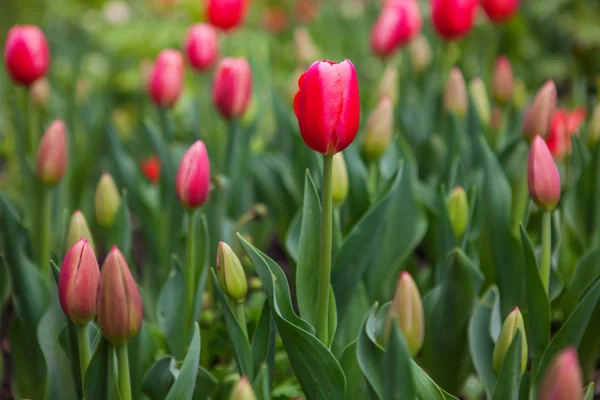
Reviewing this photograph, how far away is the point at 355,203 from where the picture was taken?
73.6 inches

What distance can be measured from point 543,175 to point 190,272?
0.73m

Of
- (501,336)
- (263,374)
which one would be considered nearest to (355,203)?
(501,336)

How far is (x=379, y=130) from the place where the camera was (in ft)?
6.03

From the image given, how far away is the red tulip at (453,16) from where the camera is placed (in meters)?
2.40

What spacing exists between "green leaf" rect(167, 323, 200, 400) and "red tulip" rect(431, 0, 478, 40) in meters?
1.56

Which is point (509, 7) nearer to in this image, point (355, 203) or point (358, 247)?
point (355, 203)

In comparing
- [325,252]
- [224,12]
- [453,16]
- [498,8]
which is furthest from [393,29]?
[325,252]

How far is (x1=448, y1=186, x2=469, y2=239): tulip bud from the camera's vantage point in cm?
169

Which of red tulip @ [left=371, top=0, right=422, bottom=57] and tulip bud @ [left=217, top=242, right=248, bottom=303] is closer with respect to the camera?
tulip bud @ [left=217, top=242, right=248, bottom=303]

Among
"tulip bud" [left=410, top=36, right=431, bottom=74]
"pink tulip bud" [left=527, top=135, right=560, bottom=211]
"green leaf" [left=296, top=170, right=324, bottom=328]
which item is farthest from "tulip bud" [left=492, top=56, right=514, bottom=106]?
"green leaf" [left=296, top=170, right=324, bottom=328]

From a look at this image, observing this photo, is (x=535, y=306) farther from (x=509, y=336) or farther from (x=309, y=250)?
(x=309, y=250)

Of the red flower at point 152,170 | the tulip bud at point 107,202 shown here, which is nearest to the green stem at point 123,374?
the tulip bud at point 107,202

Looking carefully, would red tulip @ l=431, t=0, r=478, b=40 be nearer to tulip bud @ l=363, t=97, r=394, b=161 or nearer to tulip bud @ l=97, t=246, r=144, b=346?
tulip bud @ l=363, t=97, r=394, b=161

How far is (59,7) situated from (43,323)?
4476 millimetres
